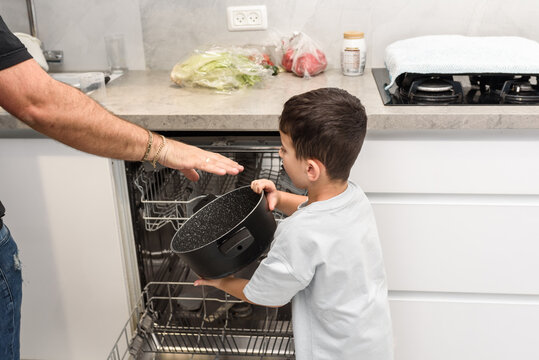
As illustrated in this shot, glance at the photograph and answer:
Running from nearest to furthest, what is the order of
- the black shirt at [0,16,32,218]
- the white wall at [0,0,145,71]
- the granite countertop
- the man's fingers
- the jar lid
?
the black shirt at [0,16,32,218]
the man's fingers
the granite countertop
the jar lid
the white wall at [0,0,145,71]

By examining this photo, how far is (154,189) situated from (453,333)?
2.87 feet

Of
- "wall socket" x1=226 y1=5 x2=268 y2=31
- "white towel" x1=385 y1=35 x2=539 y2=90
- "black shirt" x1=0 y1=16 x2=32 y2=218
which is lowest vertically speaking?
"white towel" x1=385 y1=35 x2=539 y2=90

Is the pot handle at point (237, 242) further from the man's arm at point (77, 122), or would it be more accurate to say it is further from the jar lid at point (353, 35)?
the jar lid at point (353, 35)

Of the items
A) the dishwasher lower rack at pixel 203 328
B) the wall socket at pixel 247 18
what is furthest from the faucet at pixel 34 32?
the dishwasher lower rack at pixel 203 328

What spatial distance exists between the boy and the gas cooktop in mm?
393

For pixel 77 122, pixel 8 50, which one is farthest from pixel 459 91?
pixel 8 50

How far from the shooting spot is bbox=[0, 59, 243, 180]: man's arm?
3.00ft

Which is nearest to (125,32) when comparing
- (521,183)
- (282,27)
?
(282,27)

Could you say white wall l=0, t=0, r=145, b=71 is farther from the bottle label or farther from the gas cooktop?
the gas cooktop

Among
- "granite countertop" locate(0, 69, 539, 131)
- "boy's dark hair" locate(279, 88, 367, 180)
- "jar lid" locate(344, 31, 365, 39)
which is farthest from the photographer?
"jar lid" locate(344, 31, 365, 39)

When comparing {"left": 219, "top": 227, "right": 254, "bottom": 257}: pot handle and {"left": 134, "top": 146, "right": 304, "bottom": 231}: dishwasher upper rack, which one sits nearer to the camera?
{"left": 219, "top": 227, "right": 254, "bottom": 257}: pot handle

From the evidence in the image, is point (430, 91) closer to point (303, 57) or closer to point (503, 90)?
point (503, 90)

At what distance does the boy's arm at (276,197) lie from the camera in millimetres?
1188

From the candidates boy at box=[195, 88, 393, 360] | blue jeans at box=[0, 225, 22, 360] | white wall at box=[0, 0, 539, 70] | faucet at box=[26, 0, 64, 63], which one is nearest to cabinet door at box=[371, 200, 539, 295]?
boy at box=[195, 88, 393, 360]
